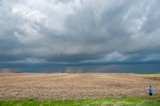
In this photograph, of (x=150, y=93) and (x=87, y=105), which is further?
(x=150, y=93)

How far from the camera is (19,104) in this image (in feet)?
152

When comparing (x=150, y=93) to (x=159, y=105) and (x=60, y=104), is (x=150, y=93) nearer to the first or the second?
(x=159, y=105)

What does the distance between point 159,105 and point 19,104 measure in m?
17.8

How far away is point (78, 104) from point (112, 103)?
4.36 meters

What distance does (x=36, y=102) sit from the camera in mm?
46875

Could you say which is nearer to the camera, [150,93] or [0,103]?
[0,103]

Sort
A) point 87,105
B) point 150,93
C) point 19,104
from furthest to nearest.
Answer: point 150,93 → point 19,104 → point 87,105

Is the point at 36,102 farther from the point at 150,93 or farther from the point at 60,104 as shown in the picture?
the point at 150,93

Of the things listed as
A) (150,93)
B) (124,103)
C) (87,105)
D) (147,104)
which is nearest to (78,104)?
(87,105)

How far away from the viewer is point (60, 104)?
149ft

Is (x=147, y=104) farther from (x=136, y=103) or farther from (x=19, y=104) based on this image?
(x=19, y=104)

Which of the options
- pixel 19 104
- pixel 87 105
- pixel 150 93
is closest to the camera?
pixel 87 105

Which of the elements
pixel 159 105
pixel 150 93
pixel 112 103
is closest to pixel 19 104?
pixel 112 103

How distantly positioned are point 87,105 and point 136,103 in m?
6.45
